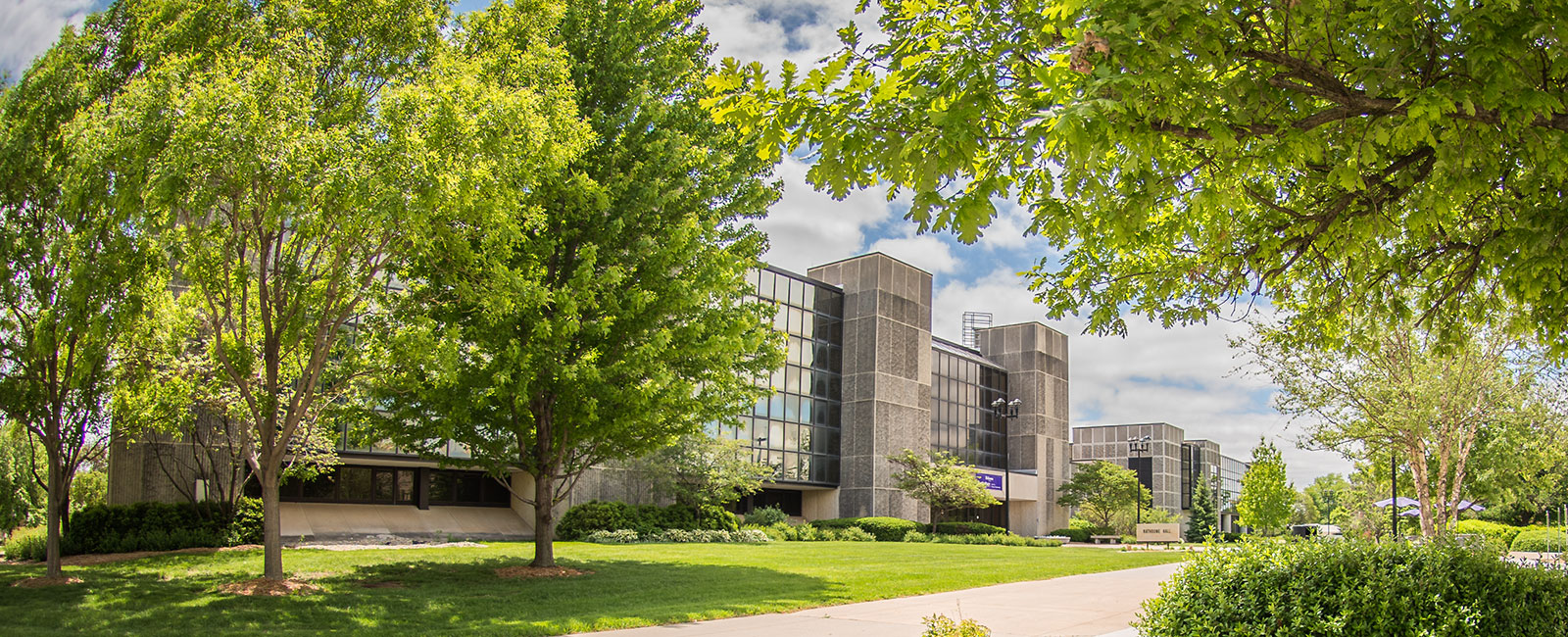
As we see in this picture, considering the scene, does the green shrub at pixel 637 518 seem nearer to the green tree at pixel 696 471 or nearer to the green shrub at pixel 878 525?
the green tree at pixel 696 471

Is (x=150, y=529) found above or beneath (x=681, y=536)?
above

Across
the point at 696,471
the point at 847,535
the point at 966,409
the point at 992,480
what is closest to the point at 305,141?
the point at 696,471

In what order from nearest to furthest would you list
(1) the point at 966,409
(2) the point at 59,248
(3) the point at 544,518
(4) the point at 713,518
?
(2) the point at 59,248 → (3) the point at 544,518 → (4) the point at 713,518 → (1) the point at 966,409

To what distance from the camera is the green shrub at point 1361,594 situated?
23.5 ft

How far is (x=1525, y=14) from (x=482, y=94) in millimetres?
11719

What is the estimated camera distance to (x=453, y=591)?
47.7 ft

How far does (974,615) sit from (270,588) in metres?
10.1

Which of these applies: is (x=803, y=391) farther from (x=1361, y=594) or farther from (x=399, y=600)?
(x=1361, y=594)

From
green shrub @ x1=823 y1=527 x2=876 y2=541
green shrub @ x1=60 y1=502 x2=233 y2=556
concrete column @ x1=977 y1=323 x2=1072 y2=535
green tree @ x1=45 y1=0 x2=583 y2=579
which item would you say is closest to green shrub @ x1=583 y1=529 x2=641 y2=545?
green shrub @ x1=60 y1=502 x2=233 y2=556

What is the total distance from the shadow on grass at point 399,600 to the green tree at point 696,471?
53.6 ft

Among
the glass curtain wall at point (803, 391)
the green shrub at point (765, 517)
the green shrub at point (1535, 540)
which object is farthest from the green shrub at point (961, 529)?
the green shrub at point (1535, 540)

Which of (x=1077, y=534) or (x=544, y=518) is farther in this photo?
(x=1077, y=534)

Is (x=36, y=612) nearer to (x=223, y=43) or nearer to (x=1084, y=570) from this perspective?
(x=223, y=43)

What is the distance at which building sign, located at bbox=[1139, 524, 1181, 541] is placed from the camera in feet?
171
